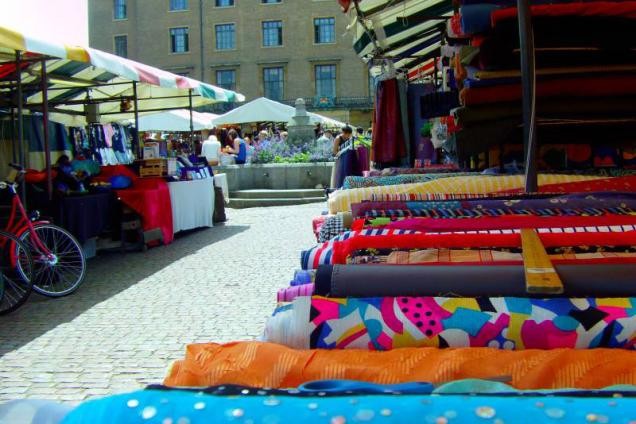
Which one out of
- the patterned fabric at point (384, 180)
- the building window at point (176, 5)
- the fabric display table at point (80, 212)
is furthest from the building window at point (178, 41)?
the patterned fabric at point (384, 180)

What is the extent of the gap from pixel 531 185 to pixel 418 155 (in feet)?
15.7

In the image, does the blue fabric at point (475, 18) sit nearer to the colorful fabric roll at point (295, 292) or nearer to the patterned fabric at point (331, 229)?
the patterned fabric at point (331, 229)

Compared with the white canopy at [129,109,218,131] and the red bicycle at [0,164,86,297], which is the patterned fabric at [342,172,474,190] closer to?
the red bicycle at [0,164,86,297]

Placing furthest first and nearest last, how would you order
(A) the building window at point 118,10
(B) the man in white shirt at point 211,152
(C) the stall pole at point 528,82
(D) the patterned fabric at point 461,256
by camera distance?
(A) the building window at point 118,10
(B) the man in white shirt at point 211,152
(C) the stall pole at point 528,82
(D) the patterned fabric at point 461,256

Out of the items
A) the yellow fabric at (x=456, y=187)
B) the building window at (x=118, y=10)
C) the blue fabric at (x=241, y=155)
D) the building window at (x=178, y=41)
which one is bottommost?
the yellow fabric at (x=456, y=187)

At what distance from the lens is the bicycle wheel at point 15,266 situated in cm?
622

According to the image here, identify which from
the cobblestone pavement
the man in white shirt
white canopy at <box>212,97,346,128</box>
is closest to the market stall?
the cobblestone pavement

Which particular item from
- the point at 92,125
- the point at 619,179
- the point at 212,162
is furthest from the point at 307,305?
the point at 212,162

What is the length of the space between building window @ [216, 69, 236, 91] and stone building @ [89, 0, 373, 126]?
0.25ft

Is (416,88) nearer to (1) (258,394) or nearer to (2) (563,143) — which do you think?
(2) (563,143)

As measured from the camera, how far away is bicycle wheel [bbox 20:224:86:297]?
670 centimetres

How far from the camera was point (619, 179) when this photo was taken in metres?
2.60

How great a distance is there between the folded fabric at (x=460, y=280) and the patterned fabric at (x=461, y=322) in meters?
0.04

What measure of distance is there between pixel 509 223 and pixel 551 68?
129 centimetres
